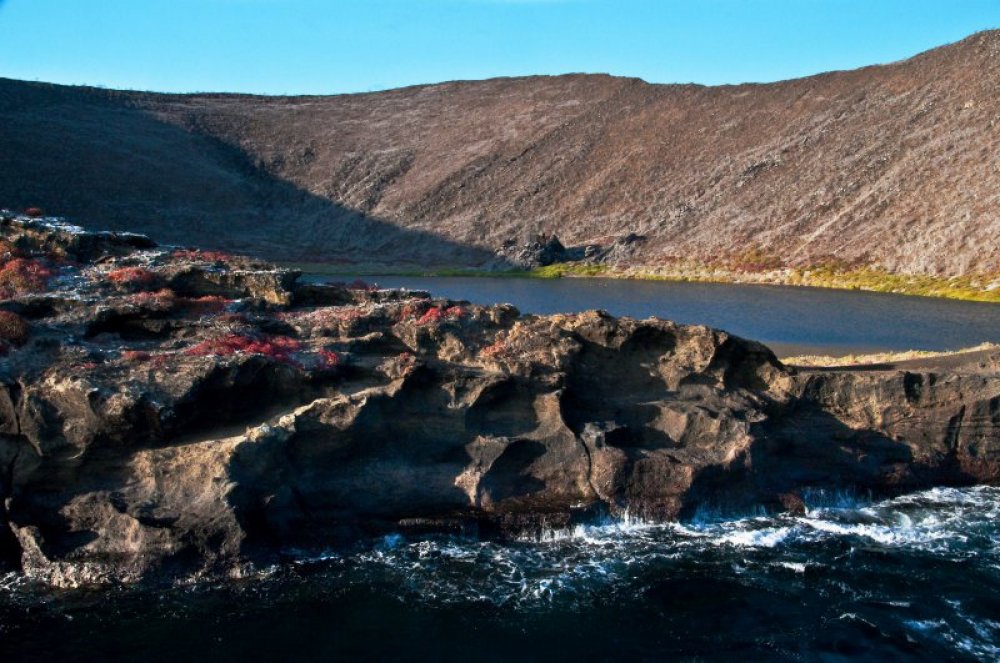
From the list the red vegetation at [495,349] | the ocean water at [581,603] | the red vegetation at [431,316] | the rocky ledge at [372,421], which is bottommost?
the ocean water at [581,603]

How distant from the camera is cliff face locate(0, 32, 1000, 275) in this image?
94.1m

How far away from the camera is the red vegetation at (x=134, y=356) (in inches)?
926

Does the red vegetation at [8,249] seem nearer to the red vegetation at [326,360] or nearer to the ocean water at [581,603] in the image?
the red vegetation at [326,360]

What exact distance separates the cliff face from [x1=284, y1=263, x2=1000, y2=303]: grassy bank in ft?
9.09

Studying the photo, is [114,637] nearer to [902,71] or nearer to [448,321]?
[448,321]

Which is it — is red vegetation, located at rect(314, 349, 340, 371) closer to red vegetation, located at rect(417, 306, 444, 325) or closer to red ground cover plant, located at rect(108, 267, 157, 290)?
red vegetation, located at rect(417, 306, 444, 325)

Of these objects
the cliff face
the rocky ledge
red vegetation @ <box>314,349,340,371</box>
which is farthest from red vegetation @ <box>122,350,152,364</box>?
the cliff face

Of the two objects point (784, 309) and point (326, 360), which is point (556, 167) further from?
point (326, 360)

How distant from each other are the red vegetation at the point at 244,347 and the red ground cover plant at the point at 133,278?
18.3 feet

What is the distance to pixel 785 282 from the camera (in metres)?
86.2

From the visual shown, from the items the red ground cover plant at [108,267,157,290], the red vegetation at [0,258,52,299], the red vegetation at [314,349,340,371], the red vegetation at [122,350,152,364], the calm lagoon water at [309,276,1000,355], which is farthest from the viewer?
the calm lagoon water at [309,276,1000,355]

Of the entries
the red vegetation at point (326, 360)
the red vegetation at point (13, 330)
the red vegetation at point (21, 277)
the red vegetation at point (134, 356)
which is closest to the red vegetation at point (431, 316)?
the red vegetation at point (326, 360)

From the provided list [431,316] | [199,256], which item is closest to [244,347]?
[431,316]

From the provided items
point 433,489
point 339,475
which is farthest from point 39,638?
point 433,489
